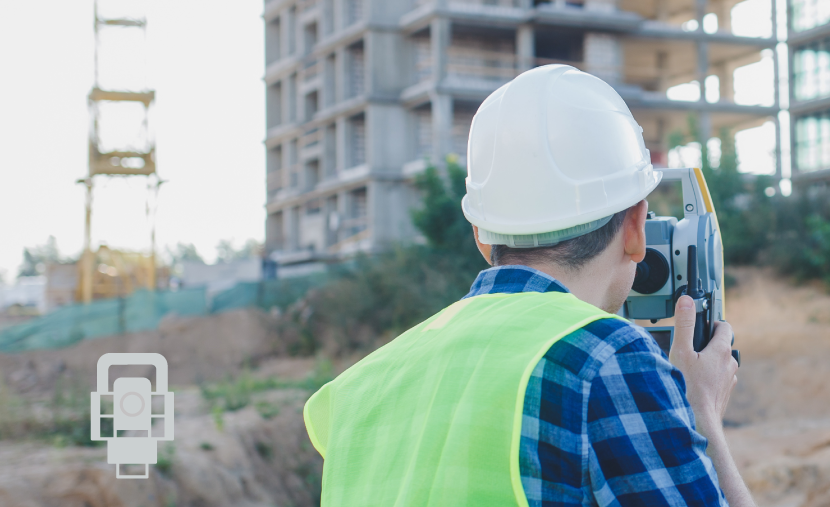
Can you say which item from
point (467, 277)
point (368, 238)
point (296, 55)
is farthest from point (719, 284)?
point (296, 55)

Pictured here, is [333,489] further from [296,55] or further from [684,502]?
[296,55]

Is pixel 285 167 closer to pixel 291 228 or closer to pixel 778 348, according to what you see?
pixel 291 228

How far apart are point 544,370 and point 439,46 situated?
28.4m

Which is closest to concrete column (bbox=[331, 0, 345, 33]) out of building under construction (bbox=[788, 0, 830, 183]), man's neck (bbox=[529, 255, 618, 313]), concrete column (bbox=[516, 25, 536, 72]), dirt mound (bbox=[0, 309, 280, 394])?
concrete column (bbox=[516, 25, 536, 72])

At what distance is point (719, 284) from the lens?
1.64 metres

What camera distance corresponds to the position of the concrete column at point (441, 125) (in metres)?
27.8

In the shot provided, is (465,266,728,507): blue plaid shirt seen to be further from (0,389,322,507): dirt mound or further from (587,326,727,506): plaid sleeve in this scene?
(0,389,322,507): dirt mound

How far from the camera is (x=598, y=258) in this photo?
4.18 feet

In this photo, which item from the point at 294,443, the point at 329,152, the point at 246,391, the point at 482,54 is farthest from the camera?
the point at 329,152

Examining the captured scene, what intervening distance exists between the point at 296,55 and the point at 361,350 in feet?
77.4

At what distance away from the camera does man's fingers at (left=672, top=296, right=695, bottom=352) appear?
4.25ft

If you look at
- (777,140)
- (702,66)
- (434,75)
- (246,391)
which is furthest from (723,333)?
(777,140)

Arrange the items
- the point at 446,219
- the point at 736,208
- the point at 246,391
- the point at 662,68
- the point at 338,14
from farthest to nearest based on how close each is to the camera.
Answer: the point at 662,68 → the point at 338,14 → the point at 446,219 → the point at 736,208 → the point at 246,391

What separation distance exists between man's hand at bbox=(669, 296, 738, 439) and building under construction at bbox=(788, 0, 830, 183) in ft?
105
